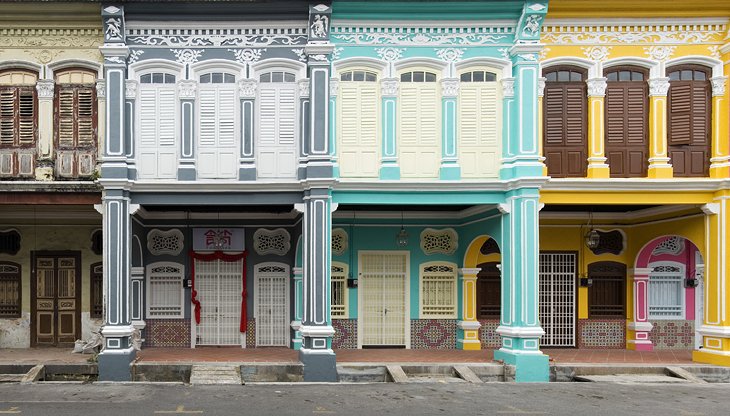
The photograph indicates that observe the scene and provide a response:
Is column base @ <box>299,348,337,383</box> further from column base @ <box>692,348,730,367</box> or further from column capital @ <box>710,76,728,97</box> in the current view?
column capital @ <box>710,76,728,97</box>

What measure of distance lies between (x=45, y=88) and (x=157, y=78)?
7.52 feet

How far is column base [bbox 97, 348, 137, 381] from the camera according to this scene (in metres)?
15.0

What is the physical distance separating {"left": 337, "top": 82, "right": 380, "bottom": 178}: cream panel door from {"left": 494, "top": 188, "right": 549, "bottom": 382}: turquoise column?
2834mm

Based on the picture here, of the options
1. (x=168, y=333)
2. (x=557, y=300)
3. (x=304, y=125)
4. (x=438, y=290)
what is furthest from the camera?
(x=557, y=300)

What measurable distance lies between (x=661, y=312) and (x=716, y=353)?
301 centimetres

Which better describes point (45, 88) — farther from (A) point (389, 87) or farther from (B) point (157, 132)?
(A) point (389, 87)

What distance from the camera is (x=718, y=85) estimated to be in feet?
52.1

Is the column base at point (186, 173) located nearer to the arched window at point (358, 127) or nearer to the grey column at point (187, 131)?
the grey column at point (187, 131)

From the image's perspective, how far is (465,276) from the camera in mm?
18312

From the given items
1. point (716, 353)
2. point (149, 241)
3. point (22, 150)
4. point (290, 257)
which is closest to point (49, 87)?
point (22, 150)

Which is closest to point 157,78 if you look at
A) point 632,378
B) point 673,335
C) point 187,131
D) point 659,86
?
point 187,131

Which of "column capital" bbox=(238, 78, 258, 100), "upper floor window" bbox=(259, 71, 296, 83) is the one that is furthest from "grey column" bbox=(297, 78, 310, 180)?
"column capital" bbox=(238, 78, 258, 100)

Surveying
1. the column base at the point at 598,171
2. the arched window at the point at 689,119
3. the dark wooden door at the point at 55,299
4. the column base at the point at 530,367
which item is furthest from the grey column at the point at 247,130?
the arched window at the point at 689,119

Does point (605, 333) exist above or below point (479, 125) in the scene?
below
